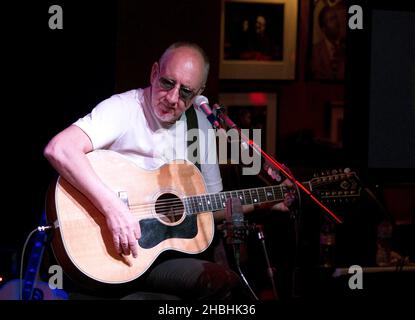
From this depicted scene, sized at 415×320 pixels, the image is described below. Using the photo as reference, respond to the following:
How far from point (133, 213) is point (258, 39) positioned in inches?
85.6

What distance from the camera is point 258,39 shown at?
4.38 metres

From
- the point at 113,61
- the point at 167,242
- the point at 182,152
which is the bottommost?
the point at 167,242

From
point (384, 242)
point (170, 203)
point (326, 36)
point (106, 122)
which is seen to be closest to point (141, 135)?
point (106, 122)

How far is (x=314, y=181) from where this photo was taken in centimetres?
282

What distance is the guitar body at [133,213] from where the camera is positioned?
8.27 ft

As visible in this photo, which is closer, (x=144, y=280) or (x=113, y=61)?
(x=144, y=280)

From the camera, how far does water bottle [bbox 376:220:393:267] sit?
346cm

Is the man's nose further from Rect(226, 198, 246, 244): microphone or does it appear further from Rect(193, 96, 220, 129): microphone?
Rect(226, 198, 246, 244): microphone

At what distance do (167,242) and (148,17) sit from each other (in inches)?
55.0

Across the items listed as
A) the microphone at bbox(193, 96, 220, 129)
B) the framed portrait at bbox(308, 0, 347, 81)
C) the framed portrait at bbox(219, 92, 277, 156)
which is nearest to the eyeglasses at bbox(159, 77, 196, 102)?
the microphone at bbox(193, 96, 220, 129)

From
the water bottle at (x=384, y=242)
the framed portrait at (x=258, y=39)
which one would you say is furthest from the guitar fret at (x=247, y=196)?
the framed portrait at (x=258, y=39)

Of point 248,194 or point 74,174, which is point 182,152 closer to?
point 248,194

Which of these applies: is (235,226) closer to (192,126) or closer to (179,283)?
(179,283)
